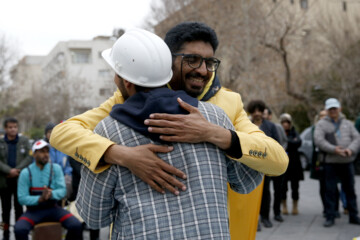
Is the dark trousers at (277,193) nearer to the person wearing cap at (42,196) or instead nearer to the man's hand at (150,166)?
the person wearing cap at (42,196)

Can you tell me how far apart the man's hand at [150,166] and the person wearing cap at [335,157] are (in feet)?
20.0

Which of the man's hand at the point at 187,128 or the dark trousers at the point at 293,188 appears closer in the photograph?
the man's hand at the point at 187,128

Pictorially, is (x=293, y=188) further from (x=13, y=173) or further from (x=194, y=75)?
(x=194, y=75)

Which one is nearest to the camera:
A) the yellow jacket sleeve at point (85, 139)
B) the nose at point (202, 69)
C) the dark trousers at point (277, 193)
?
the yellow jacket sleeve at point (85, 139)

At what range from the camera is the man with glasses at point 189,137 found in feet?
5.64

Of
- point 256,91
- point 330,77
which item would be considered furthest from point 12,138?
point 330,77

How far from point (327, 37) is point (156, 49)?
26306 millimetres

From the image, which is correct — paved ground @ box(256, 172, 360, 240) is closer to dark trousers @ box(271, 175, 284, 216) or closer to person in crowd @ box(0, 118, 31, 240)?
dark trousers @ box(271, 175, 284, 216)

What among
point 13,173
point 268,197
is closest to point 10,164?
point 13,173

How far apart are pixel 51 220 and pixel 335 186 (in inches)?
187

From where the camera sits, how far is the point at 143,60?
71.9 inches

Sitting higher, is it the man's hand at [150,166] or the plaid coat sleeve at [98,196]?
the man's hand at [150,166]

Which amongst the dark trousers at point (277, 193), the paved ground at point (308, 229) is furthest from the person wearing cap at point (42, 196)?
the dark trousers at point (277, 193)

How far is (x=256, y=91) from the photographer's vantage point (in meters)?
21.3
